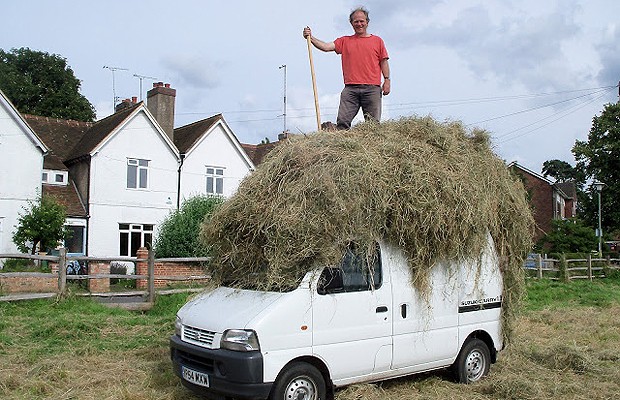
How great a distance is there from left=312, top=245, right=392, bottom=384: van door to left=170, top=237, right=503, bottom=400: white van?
0.01 metres

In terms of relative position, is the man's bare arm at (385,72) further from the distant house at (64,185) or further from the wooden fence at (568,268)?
the distant house at (64,185)

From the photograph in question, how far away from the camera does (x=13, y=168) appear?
25328 mm

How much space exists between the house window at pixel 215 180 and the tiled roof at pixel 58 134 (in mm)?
6575

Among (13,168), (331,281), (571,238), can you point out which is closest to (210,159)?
(13,168)

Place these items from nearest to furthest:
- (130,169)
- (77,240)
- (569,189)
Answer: (77,240) < (130,169) < (569,189)

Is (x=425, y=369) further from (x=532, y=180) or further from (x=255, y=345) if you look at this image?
(x=532, y=180)

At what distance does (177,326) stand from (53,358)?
2762 millimetres

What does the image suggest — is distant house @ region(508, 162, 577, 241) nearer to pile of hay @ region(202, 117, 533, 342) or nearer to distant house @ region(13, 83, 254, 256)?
distant house @ region(13, 83, 254, 256)

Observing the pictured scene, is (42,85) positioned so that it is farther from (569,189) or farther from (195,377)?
(569,189)

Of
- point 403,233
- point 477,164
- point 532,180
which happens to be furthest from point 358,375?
point 532,180

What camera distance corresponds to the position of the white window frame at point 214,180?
102 feet

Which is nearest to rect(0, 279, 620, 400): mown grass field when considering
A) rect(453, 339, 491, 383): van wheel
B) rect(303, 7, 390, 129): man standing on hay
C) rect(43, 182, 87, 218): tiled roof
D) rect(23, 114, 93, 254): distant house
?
rect(453, 339, 491, 383): van wheel

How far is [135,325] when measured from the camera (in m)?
11.3

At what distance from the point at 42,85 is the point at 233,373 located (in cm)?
4397
